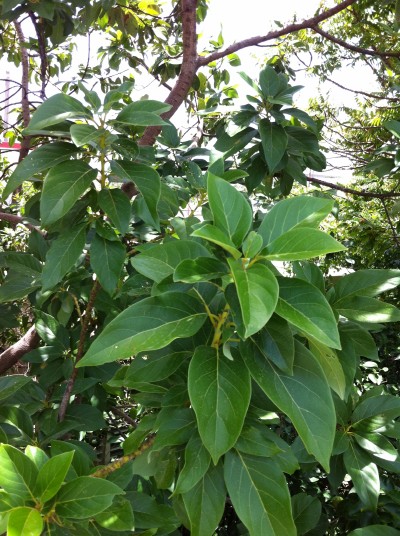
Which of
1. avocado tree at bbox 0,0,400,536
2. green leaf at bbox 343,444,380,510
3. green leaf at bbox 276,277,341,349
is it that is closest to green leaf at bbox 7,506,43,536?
avocado tree at bbox 0,0,400,536

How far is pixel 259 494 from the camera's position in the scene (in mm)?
816

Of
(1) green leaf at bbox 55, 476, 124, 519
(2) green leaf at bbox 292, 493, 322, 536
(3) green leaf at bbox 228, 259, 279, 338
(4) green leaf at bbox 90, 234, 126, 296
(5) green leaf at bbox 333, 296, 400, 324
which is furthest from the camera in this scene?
(2) green leaf at bbox 292, 493, 322, 536

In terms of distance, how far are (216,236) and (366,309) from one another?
0.37 meters

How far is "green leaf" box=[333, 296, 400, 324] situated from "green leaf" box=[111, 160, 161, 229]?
42 cm

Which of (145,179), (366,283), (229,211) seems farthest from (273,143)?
(229,211)

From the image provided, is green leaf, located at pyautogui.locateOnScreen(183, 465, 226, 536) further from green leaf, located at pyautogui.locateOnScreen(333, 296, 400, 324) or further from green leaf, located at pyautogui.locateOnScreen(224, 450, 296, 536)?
green leaf, located at pyautogui.locateOnScreen(333, 296, 400, 324)

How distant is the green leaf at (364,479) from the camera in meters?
1.13

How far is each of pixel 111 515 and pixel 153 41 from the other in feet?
8.74

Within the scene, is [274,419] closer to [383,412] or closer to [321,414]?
[321,414]

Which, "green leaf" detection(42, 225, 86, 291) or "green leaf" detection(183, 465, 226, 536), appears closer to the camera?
"green leaf" detection(183, 465, 226, 536)

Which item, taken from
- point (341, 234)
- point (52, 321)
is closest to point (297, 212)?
point (52, 321)

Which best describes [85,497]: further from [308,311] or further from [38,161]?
[38,161]

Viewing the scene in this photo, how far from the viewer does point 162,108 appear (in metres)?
1.12

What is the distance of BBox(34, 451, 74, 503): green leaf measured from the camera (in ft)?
2.55
